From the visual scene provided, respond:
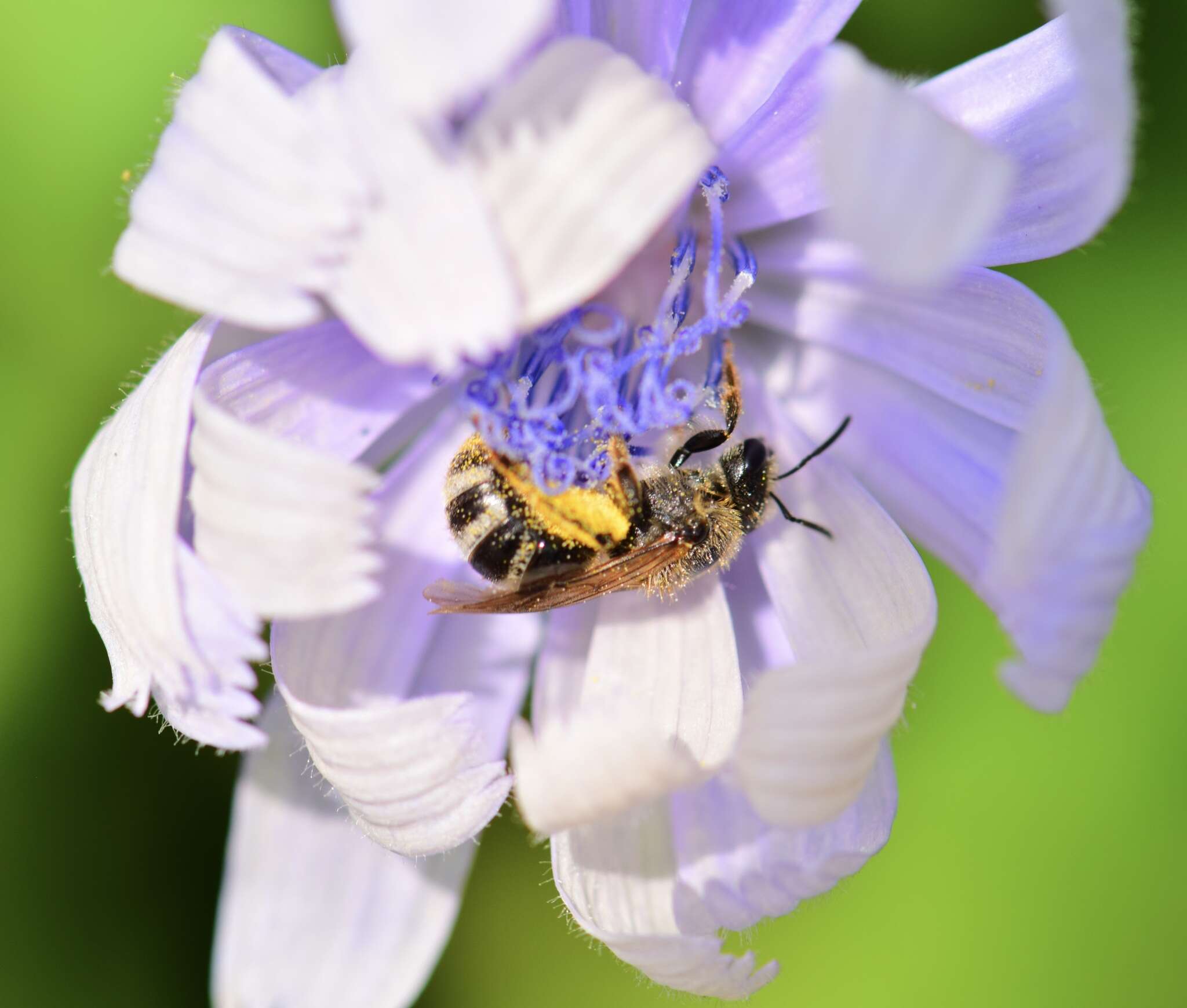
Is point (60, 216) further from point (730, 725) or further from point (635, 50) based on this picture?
point (730, 725)

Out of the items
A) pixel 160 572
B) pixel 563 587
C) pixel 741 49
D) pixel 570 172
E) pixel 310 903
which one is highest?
pixel 570 172

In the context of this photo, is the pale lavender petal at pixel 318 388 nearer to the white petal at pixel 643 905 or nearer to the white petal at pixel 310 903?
the white petal at pixel 310 903

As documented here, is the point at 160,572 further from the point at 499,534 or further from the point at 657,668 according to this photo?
the point at 657,668

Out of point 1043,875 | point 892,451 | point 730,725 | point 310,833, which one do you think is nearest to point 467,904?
point 310,833

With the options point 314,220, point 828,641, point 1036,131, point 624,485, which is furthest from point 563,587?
point 1036,131

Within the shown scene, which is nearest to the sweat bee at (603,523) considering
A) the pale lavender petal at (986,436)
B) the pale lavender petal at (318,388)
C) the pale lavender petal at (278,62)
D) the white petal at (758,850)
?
the pale lavender petal at (986,436)

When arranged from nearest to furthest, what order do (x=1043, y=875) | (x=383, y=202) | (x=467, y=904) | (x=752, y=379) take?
(x=383, y=202)
(x=752, y=379)
(x=1043, y=875)
(x=467, y=904)

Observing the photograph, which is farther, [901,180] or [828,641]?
[828,641]
